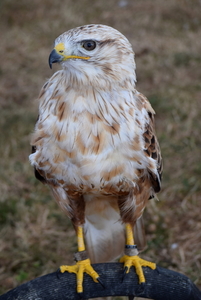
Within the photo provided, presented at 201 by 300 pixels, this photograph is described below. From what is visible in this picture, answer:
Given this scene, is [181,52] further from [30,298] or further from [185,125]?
[30,298]

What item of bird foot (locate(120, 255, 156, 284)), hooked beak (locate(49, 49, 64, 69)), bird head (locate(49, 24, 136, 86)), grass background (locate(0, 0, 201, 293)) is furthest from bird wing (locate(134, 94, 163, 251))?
grass background (locate(0, 0, 201, 293))

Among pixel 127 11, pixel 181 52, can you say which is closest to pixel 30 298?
pixel 181 52

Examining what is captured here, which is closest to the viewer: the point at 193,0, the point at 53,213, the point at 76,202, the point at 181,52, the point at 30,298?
the point at 30,298

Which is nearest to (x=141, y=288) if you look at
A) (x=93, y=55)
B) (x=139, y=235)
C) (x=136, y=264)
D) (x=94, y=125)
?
(x=136, y=264)

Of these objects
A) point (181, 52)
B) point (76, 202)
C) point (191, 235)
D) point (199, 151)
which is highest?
point (181, 52)

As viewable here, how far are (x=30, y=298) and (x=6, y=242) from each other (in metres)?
1.91

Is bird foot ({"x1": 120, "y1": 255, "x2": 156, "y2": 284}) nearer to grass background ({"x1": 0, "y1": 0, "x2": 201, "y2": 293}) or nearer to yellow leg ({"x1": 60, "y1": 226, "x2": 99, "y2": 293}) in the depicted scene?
yellow leg ({"x1": 60, "y1": 226, "x2": 99, "y2": 293})

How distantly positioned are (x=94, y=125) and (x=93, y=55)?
1.32ft

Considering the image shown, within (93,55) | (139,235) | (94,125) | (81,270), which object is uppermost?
(93,55)

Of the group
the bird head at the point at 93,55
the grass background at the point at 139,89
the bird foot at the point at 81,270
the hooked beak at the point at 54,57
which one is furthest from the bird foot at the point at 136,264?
the hooked beak at the point at 54,57

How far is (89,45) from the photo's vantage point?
2.38 metres

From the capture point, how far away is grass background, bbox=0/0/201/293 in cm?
413

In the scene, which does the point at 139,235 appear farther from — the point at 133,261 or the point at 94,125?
the point at 94,125

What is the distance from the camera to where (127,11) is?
29.7ft
